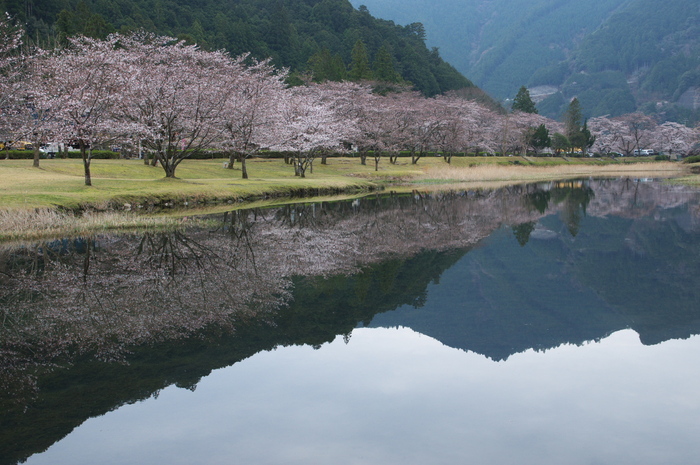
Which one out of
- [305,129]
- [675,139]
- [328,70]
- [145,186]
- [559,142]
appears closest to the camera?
[145,186]

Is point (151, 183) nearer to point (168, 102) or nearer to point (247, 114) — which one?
point (168, 102)

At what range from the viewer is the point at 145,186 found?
32312 millimetres

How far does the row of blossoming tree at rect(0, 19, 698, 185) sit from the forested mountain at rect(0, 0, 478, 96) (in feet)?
80.6

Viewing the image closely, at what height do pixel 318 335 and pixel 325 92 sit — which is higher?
pixel 325 92

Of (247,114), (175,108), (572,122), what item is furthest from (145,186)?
(572,122)

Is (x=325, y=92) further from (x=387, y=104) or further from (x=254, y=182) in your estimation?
(x=254, y=182)

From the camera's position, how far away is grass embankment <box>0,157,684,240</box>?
22344mm

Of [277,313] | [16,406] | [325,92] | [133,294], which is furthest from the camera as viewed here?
[325,92]

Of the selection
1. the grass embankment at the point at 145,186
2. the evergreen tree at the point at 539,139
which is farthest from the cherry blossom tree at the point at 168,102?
the evergreen tree at the point at 539,139

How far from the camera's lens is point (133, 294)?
518 inches

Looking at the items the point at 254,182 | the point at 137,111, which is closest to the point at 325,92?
the point at 254,182

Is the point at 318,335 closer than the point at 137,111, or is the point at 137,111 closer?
the point at 318,335

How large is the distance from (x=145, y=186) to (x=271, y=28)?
10323 centimetres

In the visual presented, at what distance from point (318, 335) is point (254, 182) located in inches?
1244
